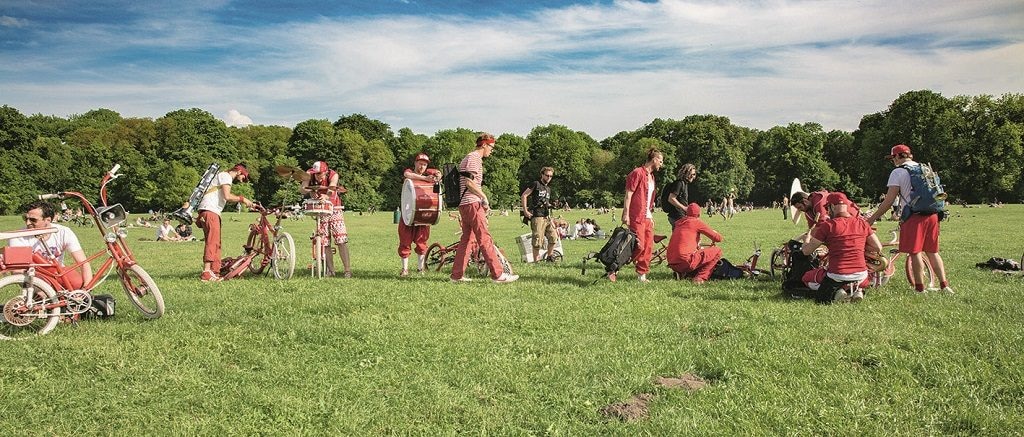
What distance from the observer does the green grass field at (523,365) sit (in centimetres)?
430

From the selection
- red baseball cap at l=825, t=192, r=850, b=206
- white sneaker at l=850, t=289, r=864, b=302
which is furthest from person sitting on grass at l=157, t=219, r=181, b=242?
white sneaker at l=850, t=289, r=864, b=302

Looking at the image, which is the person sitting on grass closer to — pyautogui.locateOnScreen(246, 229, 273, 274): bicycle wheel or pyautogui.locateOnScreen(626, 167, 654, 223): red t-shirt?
pyautogui.locateOnScreen(246, 229, 273, 274): bicycle wheel

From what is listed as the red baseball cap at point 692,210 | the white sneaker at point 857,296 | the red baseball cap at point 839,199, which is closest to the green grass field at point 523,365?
the white sneaker at point 857,296

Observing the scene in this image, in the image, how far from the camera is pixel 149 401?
4723 mm

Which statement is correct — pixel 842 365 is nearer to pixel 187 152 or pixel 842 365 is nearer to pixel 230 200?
pixel 230 200

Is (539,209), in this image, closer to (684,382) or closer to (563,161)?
(684,382)

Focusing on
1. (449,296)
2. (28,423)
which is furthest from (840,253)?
(28,423)

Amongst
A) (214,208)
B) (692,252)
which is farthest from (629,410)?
A: (214,208)

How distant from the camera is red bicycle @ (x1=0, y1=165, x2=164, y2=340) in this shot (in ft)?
21.2

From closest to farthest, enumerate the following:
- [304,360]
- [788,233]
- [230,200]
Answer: [304,360]
[230,200]
[788,233]

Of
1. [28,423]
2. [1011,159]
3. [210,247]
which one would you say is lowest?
[28,423]

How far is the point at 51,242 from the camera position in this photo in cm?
720

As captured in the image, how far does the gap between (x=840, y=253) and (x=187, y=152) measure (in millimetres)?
77430

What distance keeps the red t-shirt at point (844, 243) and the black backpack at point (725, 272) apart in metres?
2.48
